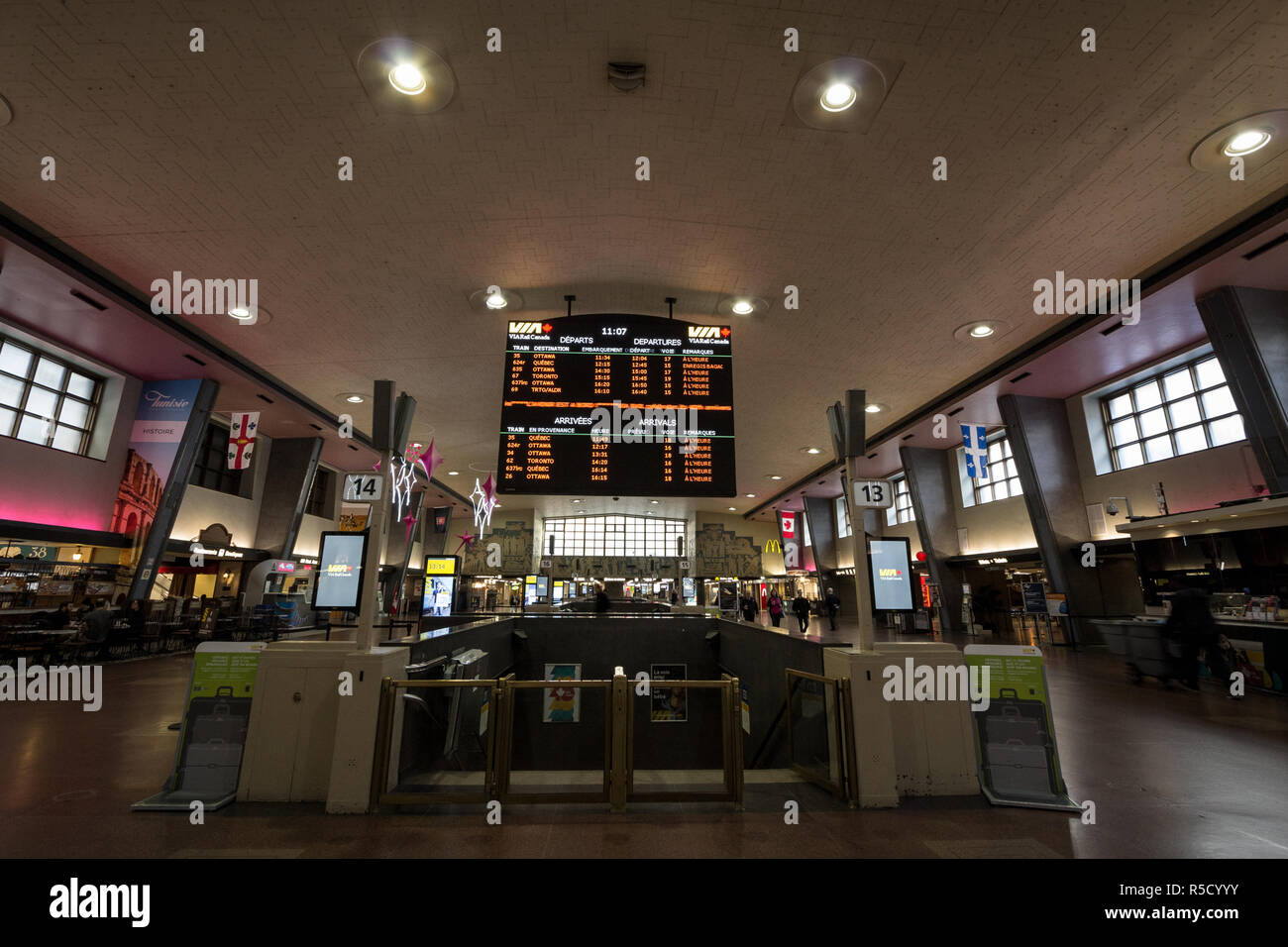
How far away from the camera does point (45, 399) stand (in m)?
10.5

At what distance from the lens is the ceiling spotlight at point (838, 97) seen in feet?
15.1

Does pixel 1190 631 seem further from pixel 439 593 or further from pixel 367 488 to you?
pixel 439 593

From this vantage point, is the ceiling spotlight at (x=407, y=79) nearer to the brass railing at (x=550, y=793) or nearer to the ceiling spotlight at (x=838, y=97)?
the ceiling spotlight at (x=838, y=97)

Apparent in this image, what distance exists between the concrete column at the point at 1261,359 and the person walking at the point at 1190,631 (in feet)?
6.70

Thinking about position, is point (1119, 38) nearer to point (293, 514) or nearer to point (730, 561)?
point (293, 514)

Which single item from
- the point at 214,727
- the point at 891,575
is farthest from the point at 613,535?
the point at 214,727

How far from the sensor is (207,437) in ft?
50.1

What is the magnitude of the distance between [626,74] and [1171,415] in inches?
552

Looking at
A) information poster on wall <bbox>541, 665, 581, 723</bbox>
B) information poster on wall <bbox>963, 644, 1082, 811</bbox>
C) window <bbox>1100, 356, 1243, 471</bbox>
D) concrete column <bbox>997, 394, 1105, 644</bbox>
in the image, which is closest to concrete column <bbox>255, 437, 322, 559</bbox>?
→ information poster on wall <bbox>541, 665, 581, 723</bbox>

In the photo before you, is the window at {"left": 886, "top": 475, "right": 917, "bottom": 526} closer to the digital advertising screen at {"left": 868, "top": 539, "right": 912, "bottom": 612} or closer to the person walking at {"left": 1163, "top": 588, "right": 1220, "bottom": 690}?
the person walking at {"left": 1163, "top": 588, "right": 1220, "bottom": 690}
